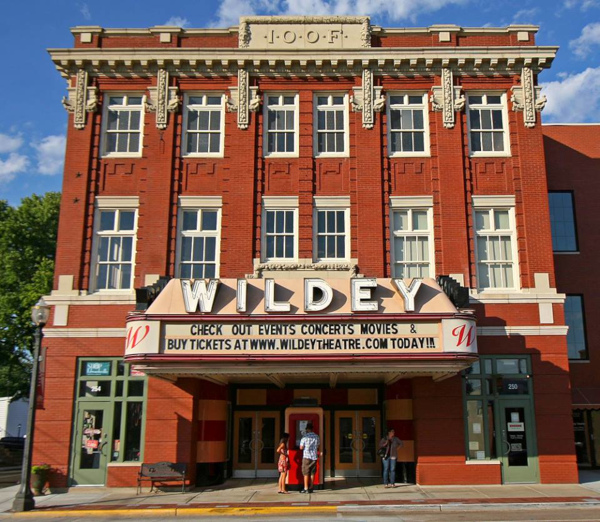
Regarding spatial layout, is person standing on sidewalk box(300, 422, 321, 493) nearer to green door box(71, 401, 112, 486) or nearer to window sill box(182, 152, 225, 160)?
green door box(71, 401, 112, 486)

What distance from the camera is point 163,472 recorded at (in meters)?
18.1

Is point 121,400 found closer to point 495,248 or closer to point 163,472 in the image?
point 163,472

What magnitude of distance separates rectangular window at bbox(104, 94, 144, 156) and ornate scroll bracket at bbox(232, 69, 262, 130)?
3.18 metres

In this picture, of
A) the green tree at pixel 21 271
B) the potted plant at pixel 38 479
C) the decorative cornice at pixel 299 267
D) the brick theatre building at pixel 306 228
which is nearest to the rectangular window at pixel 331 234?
the brick theatre building at pixel 306 228

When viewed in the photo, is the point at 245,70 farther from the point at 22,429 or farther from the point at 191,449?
the point at 22,429

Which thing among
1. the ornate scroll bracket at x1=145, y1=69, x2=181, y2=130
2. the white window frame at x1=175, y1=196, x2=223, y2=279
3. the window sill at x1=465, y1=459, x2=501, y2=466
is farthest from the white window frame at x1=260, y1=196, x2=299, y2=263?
the window sill at x1=465, y1=459, x2=501, y2=466

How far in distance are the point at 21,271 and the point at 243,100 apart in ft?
75.4

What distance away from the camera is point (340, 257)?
20.6 metres

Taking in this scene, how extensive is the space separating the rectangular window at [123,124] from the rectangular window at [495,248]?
11916 mm

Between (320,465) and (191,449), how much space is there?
391 cm

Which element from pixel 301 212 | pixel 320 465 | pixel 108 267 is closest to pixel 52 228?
pixel 108 267

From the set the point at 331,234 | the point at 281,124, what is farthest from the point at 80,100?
the point at 331,234

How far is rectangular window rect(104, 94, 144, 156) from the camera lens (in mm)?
21641

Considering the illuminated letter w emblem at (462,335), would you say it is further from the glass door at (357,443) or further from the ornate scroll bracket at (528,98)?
the ornate scroll bracket at (528,98)
